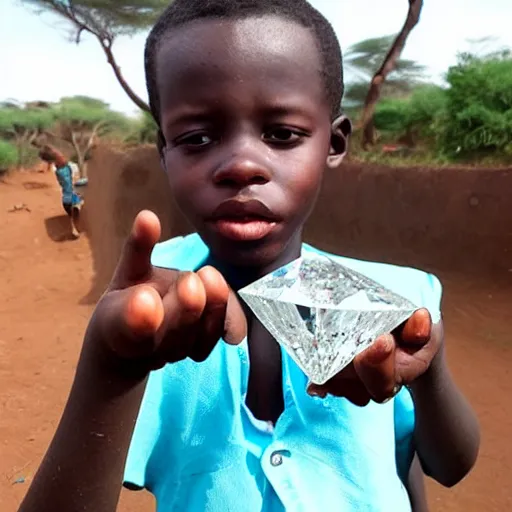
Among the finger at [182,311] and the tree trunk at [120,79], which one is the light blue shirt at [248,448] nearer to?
the finger at [182,311]

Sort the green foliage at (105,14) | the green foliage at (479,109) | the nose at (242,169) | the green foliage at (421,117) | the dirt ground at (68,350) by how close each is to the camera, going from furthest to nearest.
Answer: the green foliage at (105,14), the green foliage at (421,117), the green foliage at (479,109), the dirt ground at (68,350), the nose at (242,169)

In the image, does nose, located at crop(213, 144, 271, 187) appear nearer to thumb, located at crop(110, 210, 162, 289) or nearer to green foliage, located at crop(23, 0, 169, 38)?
thumb, located at crop(110, 210, 162, 289)

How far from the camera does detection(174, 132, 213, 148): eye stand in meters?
0.59

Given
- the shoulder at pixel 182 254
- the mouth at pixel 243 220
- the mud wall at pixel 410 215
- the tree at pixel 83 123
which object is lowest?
the tree at pixel 83 123

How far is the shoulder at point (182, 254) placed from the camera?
73 centimetres

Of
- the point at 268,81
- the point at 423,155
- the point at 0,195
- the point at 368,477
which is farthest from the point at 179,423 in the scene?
the point at 0,195

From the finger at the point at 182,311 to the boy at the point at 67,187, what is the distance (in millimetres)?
6967

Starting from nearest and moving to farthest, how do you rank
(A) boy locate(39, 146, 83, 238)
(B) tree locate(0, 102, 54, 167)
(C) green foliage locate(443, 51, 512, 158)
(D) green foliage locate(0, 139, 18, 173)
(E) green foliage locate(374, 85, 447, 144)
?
(C) green foliage locate(443, 51, 512, 158)
(E) green foliage locate(374, 85, 447, 144)
(A) boy locate(39, 146, 83, 238)
(D) green foliage locate(0, 139, 18, 173)
(B) tree locate(0, 102, 54, 167)

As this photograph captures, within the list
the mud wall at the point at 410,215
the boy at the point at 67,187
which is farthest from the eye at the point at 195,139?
the boy at the point at 67,187

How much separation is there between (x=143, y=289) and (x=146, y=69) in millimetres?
365

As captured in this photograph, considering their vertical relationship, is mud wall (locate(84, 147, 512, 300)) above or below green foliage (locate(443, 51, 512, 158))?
below

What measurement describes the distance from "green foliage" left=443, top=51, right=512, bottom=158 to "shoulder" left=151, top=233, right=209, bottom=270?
446 centimetres

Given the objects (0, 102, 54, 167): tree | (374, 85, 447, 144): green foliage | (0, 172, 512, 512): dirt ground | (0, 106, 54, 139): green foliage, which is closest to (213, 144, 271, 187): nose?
(0, 172, 512, 512): dirt ground

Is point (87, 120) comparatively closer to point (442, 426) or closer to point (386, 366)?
point (442, 426)
